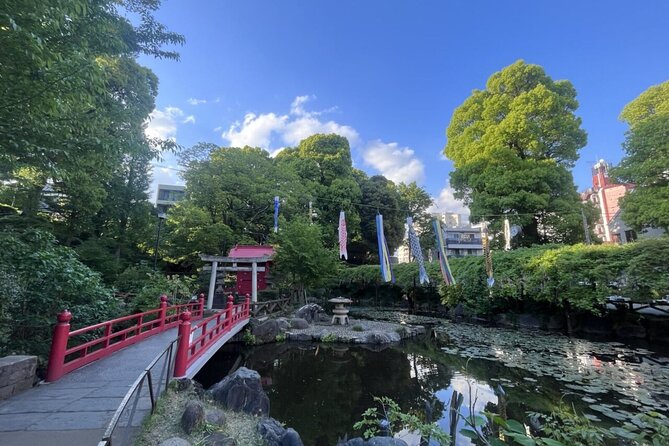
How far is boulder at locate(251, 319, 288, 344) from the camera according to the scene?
12.5 metres

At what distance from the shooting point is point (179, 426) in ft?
12.6

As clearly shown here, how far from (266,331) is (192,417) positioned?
29.7ft

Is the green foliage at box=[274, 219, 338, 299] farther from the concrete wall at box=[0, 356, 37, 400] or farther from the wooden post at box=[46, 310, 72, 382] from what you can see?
the concrete wall at box=[0, 356, 37, 400]

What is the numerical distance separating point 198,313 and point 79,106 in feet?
30.0

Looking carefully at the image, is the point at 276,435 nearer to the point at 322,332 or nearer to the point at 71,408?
the point at 71,408

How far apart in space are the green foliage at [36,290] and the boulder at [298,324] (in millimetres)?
8449

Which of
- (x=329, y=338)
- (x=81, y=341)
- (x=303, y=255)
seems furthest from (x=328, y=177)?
(x=81, y=341)

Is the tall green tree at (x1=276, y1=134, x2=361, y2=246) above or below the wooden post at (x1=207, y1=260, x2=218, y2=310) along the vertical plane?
above

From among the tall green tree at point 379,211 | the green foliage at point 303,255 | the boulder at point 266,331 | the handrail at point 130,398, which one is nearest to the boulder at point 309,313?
the green foliage at point 303,255

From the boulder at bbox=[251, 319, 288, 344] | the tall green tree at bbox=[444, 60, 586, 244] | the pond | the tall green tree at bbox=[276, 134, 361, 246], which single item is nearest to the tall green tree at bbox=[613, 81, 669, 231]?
the tall green tree at bbox=[444, 60, 586, 244]

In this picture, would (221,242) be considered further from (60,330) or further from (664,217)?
(664,217)

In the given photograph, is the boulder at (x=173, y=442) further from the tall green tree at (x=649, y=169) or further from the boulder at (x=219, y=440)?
the tall green tree at (x=649, y=169)

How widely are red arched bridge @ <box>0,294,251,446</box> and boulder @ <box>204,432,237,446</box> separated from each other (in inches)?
31.9

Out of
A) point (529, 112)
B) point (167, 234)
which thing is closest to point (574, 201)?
point (529, 112)
